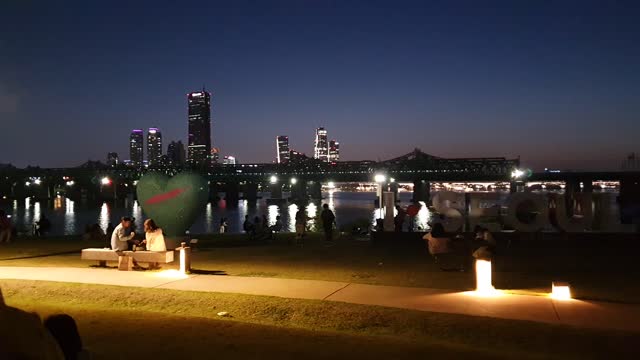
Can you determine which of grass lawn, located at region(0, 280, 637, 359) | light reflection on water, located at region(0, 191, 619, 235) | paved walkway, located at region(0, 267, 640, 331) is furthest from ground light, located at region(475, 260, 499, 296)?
light reflection on water, located at region(0, 191, 619, 235)

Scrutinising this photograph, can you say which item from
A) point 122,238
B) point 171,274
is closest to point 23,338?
point 171,274

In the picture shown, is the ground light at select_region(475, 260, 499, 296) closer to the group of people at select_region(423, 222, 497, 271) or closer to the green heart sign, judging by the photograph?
the group of people at select_region(423, 222, 497, 271)

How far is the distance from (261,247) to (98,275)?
7.79 meters

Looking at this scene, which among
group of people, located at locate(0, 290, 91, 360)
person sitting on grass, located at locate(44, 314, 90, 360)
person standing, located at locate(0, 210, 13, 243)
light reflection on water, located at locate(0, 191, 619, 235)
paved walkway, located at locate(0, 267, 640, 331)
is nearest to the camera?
group of people, located at locate(0, 290, 91, 360)

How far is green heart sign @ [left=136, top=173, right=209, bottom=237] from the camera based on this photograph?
22297 millimetres

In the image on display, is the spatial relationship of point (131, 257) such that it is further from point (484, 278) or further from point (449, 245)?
point (484, 278)

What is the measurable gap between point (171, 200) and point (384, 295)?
42.5 ft

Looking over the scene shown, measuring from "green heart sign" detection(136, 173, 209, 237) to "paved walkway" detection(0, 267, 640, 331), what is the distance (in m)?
7.12

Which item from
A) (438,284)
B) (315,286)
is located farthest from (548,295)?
(315,286)

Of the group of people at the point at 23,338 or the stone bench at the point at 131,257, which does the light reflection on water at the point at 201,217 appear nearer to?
the stone bench at the point at 131,257

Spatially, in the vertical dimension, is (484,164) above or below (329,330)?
above

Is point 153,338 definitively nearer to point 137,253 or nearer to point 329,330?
point 329,330

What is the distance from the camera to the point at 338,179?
488 ft

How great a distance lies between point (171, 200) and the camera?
2228 centimetres
